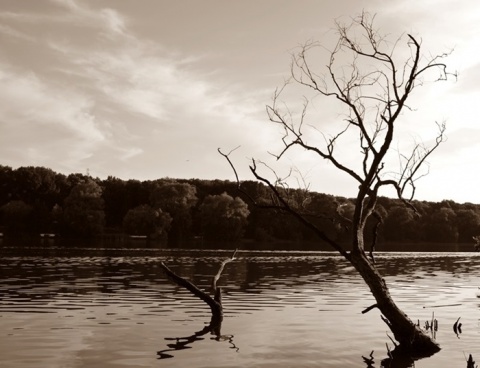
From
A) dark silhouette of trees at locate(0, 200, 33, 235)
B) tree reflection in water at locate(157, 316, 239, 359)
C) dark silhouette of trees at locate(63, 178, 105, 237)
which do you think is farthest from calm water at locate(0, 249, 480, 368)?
dark silhouette of trees at locate(0, 200, 33, 235)

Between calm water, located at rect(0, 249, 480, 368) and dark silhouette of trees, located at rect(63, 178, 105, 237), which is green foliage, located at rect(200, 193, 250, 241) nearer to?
dark silhouette of trees, located at rect(63, 178, 105, 237)

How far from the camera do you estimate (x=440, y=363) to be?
21266 millimetres

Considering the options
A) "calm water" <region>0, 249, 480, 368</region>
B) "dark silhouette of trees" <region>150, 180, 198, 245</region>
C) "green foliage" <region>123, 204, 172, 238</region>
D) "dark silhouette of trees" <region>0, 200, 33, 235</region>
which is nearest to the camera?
"calm water" <region>0, 249, 480, 368</region>

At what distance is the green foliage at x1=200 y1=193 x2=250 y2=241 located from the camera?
513 ft

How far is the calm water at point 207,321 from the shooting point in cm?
2150

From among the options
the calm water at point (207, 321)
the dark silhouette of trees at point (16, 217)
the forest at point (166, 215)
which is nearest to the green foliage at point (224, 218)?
the forest at point (166, 215)

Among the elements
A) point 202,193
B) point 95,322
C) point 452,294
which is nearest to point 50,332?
point 95,322

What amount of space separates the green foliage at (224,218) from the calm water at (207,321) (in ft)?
336

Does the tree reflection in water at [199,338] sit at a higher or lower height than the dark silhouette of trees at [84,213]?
lower

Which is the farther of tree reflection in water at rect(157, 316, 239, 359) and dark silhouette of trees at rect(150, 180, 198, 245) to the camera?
dark silhouette of trees at rect(150, 180, 198, 245)

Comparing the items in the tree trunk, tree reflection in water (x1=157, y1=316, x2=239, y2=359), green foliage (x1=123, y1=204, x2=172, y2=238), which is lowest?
tree reflection in water (x1=157, y1=316, x2=239, y2=359)

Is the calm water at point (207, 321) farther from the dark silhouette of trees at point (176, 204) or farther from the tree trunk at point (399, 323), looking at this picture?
the dark silhouette of trees at point (176, 204)

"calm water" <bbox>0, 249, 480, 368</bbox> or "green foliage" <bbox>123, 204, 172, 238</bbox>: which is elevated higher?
"green foliage" <bbox>123, 204, 172, 238</bbox>

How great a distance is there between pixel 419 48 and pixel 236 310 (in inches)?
652
